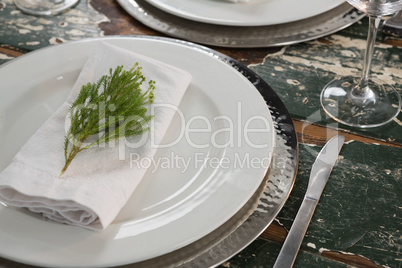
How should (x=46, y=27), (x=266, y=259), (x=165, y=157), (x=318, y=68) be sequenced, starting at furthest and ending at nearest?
(x=46, y=27)
(x=318, y=68)
(x=165, y=157)
(x=266, y=259)

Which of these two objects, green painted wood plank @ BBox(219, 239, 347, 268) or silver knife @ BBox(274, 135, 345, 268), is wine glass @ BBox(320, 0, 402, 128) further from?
green painted wood plank @ BBox(219, 239, 347, 268)

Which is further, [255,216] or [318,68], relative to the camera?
[318,68]

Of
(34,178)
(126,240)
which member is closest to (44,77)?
(34,178)

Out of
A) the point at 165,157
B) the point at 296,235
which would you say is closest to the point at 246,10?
the point at 165,157

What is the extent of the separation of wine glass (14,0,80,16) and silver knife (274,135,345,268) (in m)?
0.73

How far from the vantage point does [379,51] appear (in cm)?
115

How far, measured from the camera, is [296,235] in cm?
76

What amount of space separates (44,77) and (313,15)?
0.57 metres

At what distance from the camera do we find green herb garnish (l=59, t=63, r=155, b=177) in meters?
0.80

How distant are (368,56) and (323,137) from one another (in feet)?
0.57

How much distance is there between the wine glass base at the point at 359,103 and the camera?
986 mm

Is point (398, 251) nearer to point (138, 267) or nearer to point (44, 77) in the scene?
point (138, 267)

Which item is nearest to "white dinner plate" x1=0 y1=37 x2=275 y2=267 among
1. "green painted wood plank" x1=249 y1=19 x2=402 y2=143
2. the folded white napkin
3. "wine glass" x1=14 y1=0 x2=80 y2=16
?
the folded white napkin

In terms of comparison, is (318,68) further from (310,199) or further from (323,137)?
(310,199)
